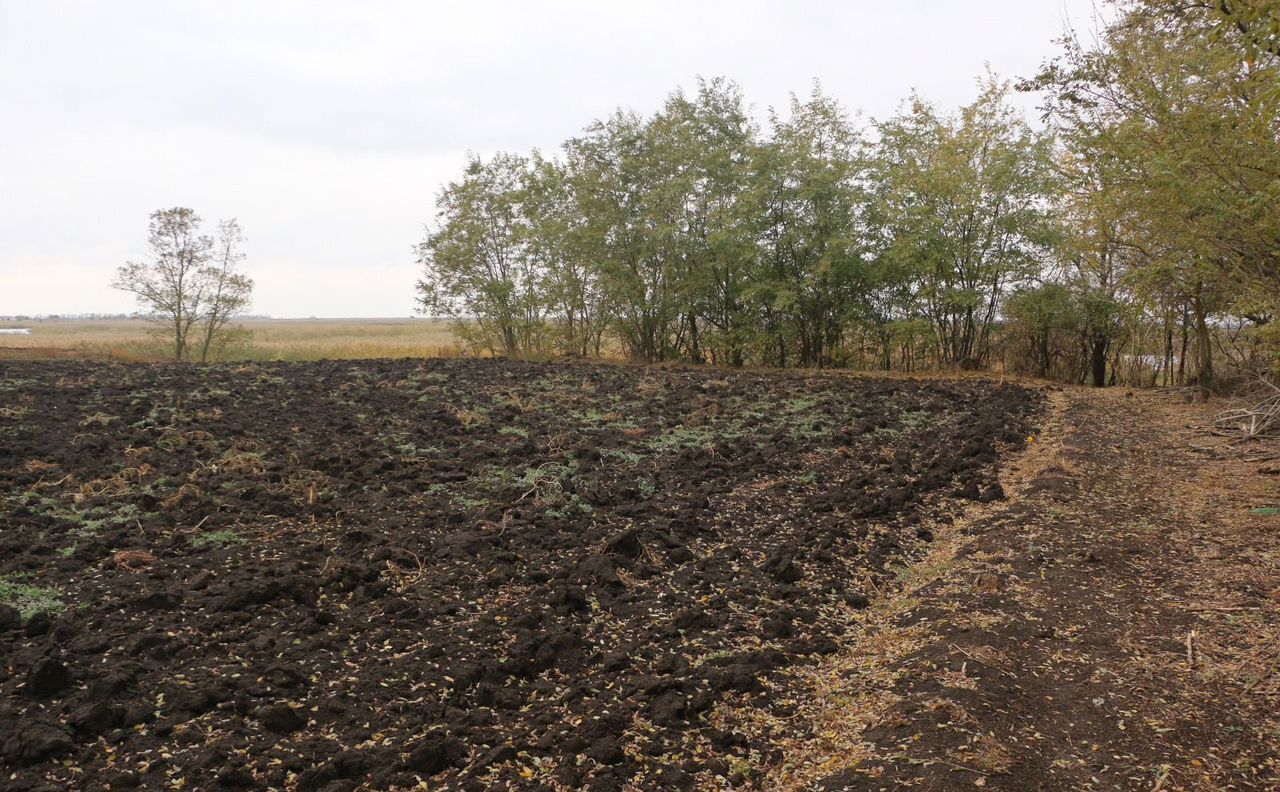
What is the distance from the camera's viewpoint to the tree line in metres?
14.0

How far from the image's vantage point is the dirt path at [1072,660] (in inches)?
108

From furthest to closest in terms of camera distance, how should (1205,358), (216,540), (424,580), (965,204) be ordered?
(965,204) < (1205,358) < (216,540) < (424,580)

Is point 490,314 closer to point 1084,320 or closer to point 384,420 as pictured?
point 384,420

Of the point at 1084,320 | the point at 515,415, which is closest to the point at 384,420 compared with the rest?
the point at 515,415

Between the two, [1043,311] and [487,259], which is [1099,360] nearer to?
[1043,311]

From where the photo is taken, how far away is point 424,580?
13.7ft

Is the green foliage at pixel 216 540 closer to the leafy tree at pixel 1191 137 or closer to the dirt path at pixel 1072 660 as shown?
the dirt path at pixel 1072 660

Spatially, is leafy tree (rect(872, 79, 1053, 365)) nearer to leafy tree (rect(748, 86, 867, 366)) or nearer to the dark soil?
leafy tree (rect(748, 86, 867, 366))

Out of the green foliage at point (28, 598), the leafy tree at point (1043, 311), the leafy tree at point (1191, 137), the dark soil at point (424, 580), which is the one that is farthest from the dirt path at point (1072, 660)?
the leafy tree at point (1043, 311)

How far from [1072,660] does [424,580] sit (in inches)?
131

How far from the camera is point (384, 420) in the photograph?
26.6 feet

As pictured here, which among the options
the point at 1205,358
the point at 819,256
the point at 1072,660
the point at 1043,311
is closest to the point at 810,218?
the point at 819,256

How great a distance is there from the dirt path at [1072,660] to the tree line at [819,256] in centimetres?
554

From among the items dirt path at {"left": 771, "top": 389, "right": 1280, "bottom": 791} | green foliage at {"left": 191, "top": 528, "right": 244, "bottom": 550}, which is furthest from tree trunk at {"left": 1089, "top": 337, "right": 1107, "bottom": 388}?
green foliage at {"left": 191, "top": 528, "right": 244, "bottom": 550}
